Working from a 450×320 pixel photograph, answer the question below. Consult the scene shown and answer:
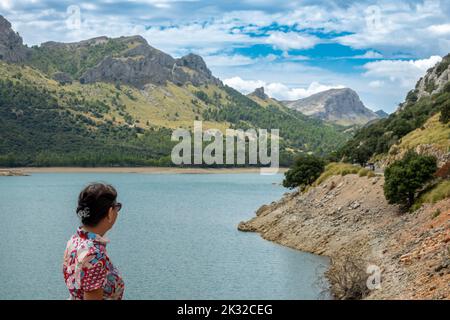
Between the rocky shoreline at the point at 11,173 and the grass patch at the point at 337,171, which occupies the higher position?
the grass patch at the point at 337,171

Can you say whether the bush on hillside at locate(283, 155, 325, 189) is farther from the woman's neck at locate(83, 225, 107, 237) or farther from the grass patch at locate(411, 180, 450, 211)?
the woman's neck at locate(83, 225, 107, 237)

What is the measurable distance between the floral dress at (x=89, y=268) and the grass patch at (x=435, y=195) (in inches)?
1334

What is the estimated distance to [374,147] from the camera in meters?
79.7

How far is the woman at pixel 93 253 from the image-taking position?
6.45 metres

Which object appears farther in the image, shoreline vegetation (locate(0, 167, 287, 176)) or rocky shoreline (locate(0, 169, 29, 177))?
shoreline vegetation (locate(0, 167, 287, 176))

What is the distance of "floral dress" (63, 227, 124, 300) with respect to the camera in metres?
6.45

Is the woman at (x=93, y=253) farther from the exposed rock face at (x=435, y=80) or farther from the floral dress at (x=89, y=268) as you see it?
the exposed rock face at (x=435, y=80)

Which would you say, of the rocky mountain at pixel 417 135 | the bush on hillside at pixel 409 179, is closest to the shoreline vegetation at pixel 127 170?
the rocky mountain at pixel 417 135

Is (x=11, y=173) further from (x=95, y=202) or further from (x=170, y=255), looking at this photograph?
(x=95, y=202)

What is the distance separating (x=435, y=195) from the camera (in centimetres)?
3919

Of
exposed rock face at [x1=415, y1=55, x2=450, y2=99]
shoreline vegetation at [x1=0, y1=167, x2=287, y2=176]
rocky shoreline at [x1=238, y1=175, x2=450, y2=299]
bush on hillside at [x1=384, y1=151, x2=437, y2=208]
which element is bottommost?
rocky shoreline at [x1=238, y1=175, x2=450, y2=299]

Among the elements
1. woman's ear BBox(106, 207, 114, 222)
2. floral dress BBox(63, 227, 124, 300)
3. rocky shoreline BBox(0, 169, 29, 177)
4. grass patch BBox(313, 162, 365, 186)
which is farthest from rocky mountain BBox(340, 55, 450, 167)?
rocky shoreline BBox(0, 169, 29, 177)
